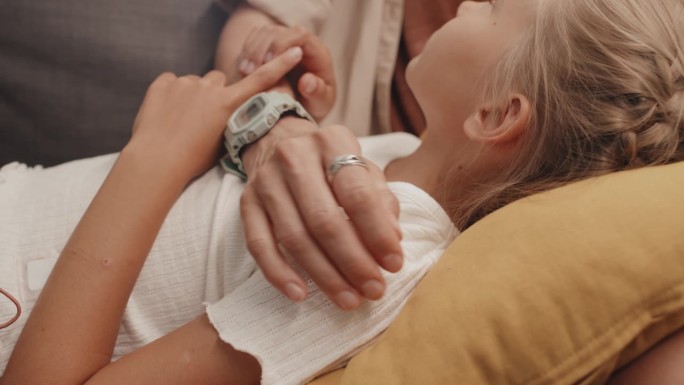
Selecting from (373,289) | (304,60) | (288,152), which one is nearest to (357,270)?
(373,289)

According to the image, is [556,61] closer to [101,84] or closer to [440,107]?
[440,107]

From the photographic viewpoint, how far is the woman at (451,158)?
2.17ft

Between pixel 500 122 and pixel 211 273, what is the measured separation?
1.36 feet

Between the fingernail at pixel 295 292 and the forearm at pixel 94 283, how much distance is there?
240 mm

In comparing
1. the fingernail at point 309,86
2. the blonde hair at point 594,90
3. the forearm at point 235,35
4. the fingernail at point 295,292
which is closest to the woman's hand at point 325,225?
the fingernail at point 295,292

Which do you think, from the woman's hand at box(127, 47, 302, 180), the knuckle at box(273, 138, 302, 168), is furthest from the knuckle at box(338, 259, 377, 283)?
the woman's hand at box(127, 47, 302, 180)

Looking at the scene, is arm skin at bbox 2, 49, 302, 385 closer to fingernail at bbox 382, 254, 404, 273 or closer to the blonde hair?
fingernail at bbox 382, 254, 404, 273

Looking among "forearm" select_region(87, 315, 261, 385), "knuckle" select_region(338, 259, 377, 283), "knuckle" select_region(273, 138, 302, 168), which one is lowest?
"forearm" select_region(87, 315, 261, 385)

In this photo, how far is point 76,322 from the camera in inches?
27.6

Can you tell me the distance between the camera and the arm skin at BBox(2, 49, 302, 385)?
2.16 feet

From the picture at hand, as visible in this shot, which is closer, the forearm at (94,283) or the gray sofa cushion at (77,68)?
the forearm at (94,283)

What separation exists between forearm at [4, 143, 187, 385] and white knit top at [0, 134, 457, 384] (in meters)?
0.06

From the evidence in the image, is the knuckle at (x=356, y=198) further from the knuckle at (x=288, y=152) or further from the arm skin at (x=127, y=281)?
the arm skin at (x=127, y=281)

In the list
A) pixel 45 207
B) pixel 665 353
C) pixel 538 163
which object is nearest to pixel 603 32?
pixel 538 163
